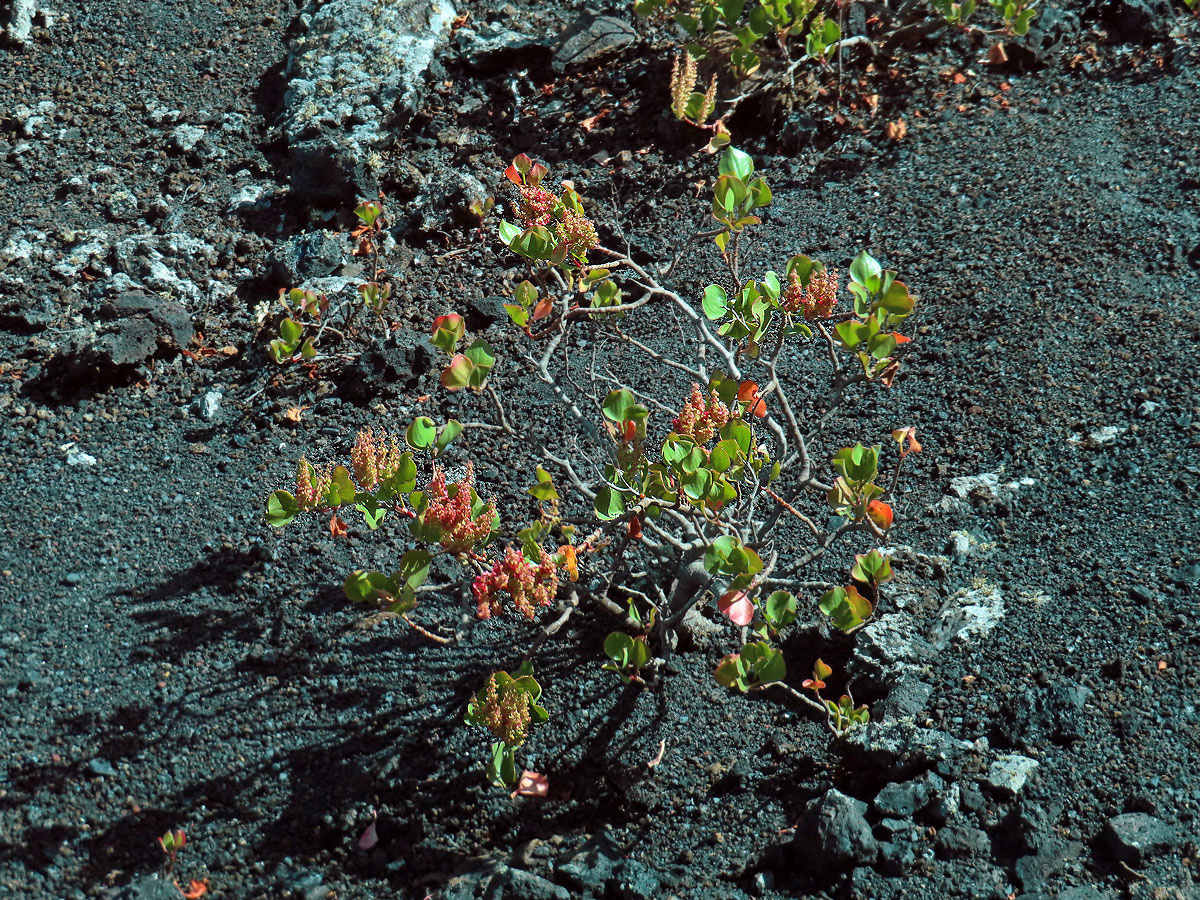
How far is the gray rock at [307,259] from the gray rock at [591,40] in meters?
1.24

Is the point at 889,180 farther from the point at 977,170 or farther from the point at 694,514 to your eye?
the point at 694,514

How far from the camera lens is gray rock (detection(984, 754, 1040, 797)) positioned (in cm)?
174

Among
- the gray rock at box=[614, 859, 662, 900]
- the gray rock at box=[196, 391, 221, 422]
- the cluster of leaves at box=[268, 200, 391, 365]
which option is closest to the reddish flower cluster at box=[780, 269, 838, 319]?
the gray rock at box=[614, 859, 662, 900]

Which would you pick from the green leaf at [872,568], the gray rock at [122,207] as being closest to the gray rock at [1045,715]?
the green leaf at [872,568]

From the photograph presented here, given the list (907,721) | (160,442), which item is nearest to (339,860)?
(907,721)

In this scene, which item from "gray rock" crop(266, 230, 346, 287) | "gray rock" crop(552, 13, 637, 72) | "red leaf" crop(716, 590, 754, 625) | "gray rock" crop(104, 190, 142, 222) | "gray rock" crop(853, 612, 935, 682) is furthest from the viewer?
"gray rock" crop(552, 13, 637, 72)

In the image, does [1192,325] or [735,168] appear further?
[1192,325]

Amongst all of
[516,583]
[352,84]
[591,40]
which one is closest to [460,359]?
[516,583]

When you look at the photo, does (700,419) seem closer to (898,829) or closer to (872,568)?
(872,568)

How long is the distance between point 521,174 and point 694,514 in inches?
31.6

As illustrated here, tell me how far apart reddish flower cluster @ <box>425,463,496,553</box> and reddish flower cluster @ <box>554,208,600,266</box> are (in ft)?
1.90

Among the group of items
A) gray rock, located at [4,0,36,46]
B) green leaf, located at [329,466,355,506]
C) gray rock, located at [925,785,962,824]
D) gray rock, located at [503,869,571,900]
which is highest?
gray rock, located at [4,0,36,46]

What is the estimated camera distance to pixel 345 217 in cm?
323

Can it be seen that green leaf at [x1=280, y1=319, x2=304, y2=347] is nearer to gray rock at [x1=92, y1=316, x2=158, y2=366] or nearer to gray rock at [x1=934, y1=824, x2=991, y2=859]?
gray rock at [x1=92, y1=316, x2=158, y2=366]
